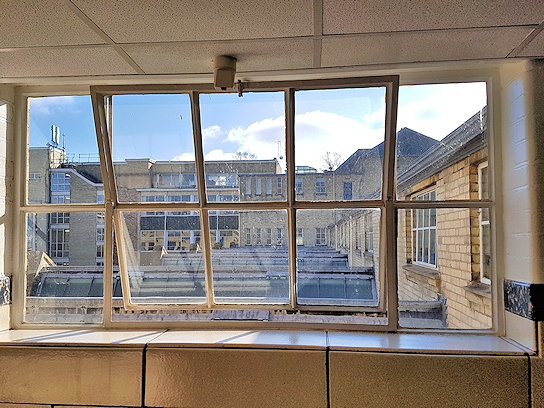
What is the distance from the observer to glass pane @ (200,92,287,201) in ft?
9.29

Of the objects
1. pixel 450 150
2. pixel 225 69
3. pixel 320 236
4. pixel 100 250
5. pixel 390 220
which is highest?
pixel 225 69

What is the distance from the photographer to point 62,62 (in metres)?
2.33

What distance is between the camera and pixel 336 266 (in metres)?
2.89

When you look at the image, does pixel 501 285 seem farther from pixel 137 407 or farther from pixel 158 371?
pixel 137 407

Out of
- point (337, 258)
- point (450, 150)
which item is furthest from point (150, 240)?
point (450, 150)

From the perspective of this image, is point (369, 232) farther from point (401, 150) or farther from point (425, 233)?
point (401, 150)

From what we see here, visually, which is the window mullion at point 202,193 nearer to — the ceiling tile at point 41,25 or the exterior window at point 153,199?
the exterior window at point 153,199

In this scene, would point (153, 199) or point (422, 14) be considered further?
point (153, 199)

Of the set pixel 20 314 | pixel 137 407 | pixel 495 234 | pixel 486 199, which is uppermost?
pixel 486 199

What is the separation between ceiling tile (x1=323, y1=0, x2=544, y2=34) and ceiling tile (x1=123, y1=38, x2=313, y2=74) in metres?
0.29

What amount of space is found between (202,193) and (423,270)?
5.45ft

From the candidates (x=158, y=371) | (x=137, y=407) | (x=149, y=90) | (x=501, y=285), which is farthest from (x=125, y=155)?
(x=501, y=285)

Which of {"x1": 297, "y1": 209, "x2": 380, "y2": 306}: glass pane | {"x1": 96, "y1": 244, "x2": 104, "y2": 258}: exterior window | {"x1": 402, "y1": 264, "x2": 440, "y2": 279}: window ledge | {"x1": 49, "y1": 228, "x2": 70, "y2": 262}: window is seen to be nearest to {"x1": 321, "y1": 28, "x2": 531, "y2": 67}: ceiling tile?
{"x1": 297, "y1": 209, "x2": 380, "y2": 306}: glass pane

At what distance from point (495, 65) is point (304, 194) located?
4.98 feet
